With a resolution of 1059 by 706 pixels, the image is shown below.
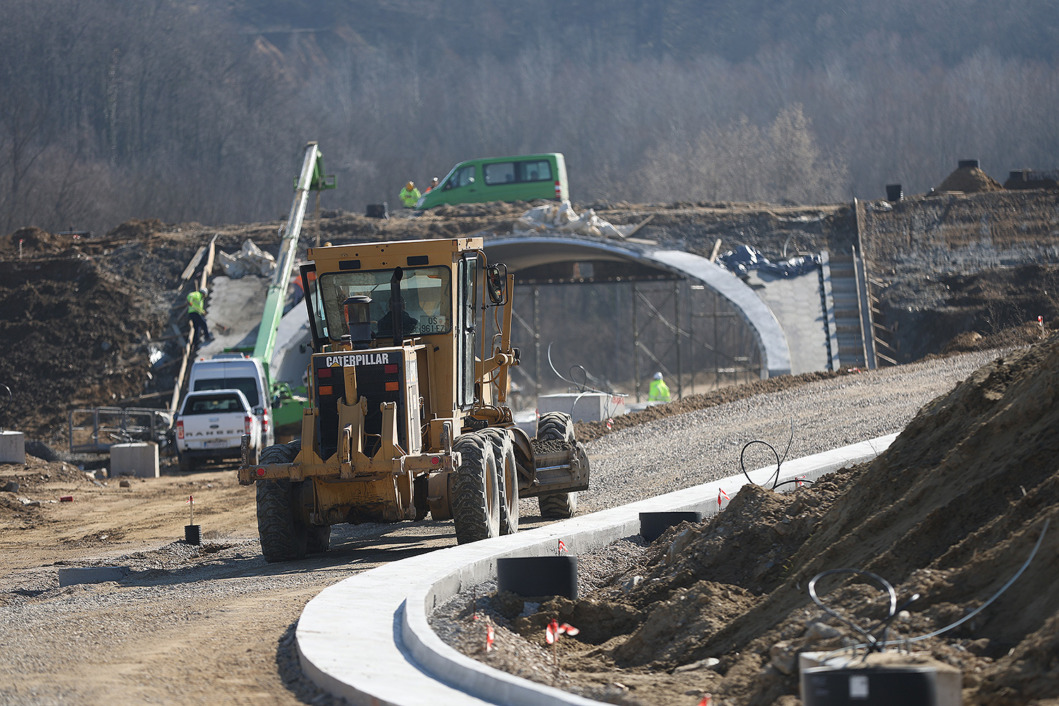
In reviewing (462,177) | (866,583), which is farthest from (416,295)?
(462,177)

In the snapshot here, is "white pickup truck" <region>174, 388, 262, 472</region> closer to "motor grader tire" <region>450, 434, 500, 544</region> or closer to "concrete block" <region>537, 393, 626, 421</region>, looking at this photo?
"concrete block" <region>537, 393, 626, 421</region>

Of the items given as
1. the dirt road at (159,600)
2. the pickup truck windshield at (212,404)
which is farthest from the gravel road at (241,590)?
the pickup truck windshield at (212,404)

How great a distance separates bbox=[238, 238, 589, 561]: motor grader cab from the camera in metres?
11.3

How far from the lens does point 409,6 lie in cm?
12144

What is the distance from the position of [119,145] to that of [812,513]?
104 m

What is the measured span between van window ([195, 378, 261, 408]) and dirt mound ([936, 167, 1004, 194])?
2683 centimetres

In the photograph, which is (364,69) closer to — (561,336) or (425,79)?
(425,79)

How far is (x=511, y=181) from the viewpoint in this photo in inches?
1711

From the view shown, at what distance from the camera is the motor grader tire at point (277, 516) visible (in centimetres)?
1163

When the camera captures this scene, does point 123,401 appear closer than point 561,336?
Yes

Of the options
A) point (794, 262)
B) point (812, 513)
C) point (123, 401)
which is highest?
point (794, 262)

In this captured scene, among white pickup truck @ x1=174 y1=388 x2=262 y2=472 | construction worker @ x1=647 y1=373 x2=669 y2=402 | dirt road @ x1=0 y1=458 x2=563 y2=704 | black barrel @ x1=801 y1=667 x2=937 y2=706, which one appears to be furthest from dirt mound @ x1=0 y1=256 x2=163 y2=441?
black barrel @ x1=801 y1=667 x2=937 y2=706

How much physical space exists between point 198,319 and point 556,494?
23675 millimetres

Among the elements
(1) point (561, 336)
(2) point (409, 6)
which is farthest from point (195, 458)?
(2) point (409, 6)
